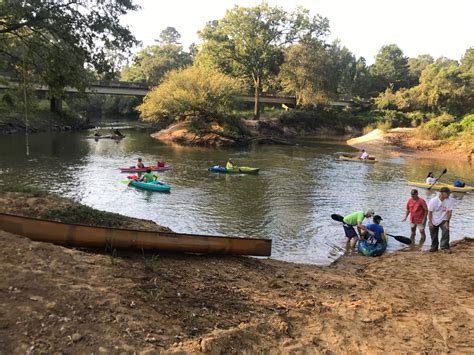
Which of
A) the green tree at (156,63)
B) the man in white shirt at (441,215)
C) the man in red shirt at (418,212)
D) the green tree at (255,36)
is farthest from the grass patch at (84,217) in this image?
the green tree at (156,63)

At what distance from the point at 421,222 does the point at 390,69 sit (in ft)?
262

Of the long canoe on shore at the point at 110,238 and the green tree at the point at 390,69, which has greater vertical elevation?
the green tree at the point at 390,69

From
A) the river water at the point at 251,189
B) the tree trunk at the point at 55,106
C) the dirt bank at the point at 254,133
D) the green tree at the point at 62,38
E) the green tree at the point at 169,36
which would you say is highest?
the green tree at the point at 169,36

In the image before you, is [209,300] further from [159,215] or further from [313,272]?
[159,215]

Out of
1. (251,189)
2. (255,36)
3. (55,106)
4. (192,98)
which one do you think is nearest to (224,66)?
(255,36)

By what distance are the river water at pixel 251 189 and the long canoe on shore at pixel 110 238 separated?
12.3 feet

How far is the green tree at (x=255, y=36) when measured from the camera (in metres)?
52.7

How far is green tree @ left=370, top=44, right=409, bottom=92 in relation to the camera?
8162 centimetres

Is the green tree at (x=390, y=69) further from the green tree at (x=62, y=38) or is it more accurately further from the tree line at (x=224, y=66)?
the green tree at (x=62, y=38)

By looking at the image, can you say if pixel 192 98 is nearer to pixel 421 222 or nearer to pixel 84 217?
pixel 421 222

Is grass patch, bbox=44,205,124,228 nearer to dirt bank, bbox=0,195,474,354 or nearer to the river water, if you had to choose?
dirt bank, bbox=0,195,474,354

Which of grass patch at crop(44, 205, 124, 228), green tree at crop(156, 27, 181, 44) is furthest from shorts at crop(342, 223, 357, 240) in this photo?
green tree at crop(156, 27, 181, 44)

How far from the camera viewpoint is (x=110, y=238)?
7.30 m

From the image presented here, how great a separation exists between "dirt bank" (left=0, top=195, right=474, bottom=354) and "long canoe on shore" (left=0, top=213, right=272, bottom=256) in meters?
0.21
